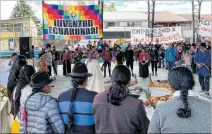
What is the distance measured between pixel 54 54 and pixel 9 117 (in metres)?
9.66

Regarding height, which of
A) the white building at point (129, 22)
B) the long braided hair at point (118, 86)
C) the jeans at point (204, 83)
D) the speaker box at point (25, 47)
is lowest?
the jeans at point (204, 83)

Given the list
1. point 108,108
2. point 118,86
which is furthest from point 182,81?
point 108,108

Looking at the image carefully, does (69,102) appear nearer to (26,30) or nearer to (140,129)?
(140,129)

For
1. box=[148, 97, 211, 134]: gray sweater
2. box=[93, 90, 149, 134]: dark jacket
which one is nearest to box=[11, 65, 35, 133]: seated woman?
box=[93, 90, 149, 134]: dark jacket

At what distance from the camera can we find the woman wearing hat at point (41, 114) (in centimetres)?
305

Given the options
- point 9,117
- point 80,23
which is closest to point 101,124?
point 9,117

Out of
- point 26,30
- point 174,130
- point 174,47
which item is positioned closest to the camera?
point 174,130

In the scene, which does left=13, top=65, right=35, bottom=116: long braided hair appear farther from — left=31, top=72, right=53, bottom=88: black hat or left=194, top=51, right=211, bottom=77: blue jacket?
left=194, top=51, right=211, bottom=77: blue jacket

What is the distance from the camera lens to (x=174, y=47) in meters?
14.5

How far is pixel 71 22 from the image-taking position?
489 inches

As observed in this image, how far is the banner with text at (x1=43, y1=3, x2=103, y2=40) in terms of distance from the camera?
1248 centimetres

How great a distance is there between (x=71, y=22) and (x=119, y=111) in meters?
9.89

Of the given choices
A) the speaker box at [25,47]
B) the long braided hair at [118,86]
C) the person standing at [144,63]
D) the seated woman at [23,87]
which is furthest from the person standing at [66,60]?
the long braided hair at [118,86]

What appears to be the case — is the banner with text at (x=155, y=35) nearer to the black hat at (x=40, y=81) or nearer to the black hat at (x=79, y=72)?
the black hat at (x=79, y=72)
